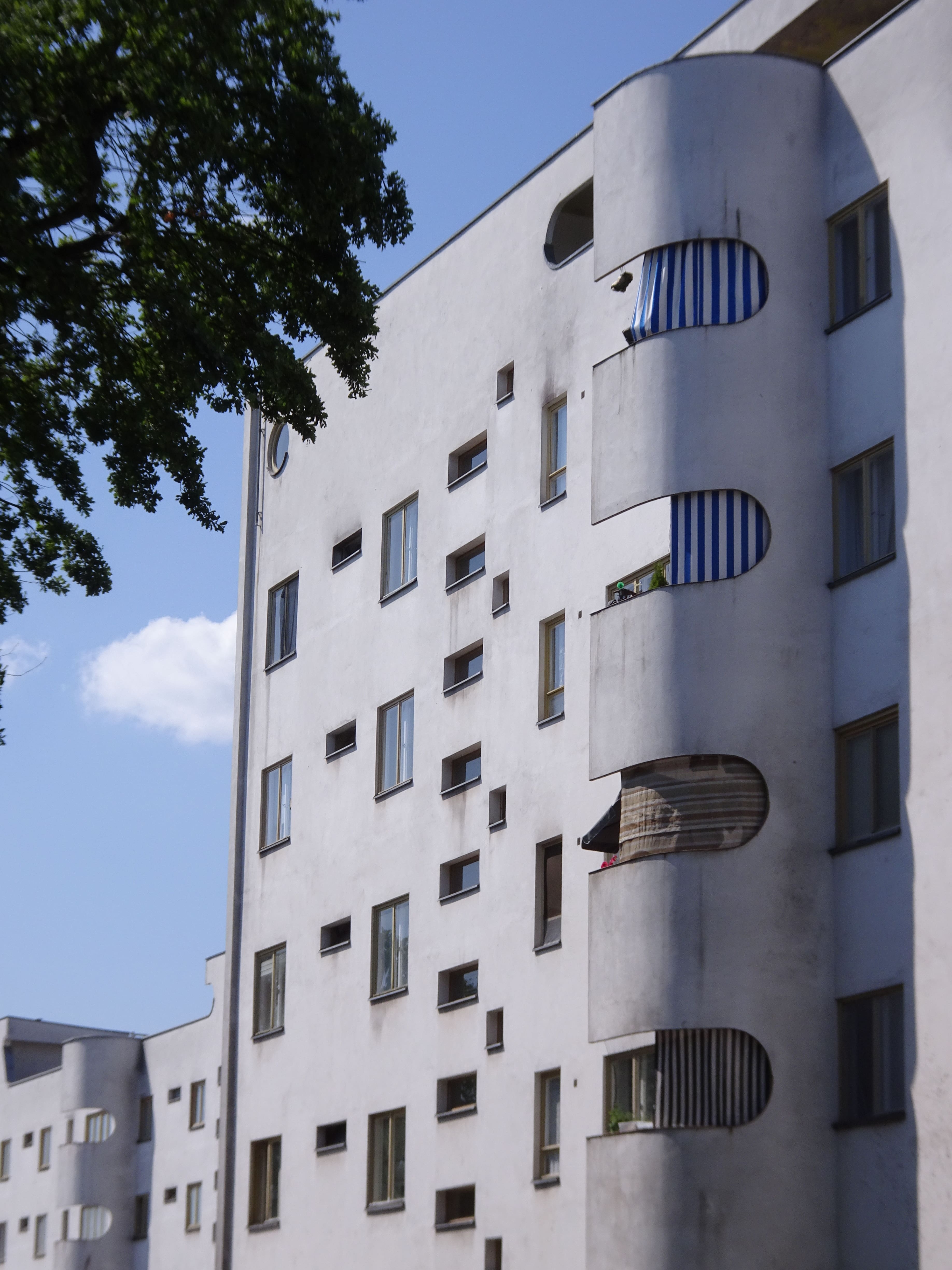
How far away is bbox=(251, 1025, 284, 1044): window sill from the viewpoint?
35500mm

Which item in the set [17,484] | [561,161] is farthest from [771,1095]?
[561,161]

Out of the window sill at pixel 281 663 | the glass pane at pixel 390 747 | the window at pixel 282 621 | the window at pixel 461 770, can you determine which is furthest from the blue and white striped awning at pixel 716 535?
the window at pixel 282 621

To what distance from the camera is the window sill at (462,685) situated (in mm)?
31578

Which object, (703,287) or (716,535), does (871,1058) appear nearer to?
(716,535)

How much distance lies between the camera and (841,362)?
25.3m

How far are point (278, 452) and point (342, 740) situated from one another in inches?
293

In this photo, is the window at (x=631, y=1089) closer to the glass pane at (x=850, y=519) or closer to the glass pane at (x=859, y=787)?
the glass pane at (x=859, y=787)

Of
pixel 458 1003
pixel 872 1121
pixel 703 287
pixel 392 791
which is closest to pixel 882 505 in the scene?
pixel 703 287

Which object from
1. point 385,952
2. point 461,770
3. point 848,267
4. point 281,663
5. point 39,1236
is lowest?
point 39,1236

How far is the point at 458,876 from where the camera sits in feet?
104

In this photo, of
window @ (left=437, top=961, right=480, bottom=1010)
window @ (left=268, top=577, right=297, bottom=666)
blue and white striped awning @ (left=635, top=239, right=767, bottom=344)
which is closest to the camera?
A: blue and white striped awning @ (left=635, top=239, right=767, bottom=344)

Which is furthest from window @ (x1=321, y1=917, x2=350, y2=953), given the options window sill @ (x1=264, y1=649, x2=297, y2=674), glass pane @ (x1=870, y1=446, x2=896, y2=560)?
glass pane @ (x1=870, y1=446, x2=896, y2=560)

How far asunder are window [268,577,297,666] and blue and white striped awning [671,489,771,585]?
14.2 m

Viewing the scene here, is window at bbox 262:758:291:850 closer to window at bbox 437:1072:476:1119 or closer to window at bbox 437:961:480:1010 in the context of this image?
window at bbox 437:961:480:1010
